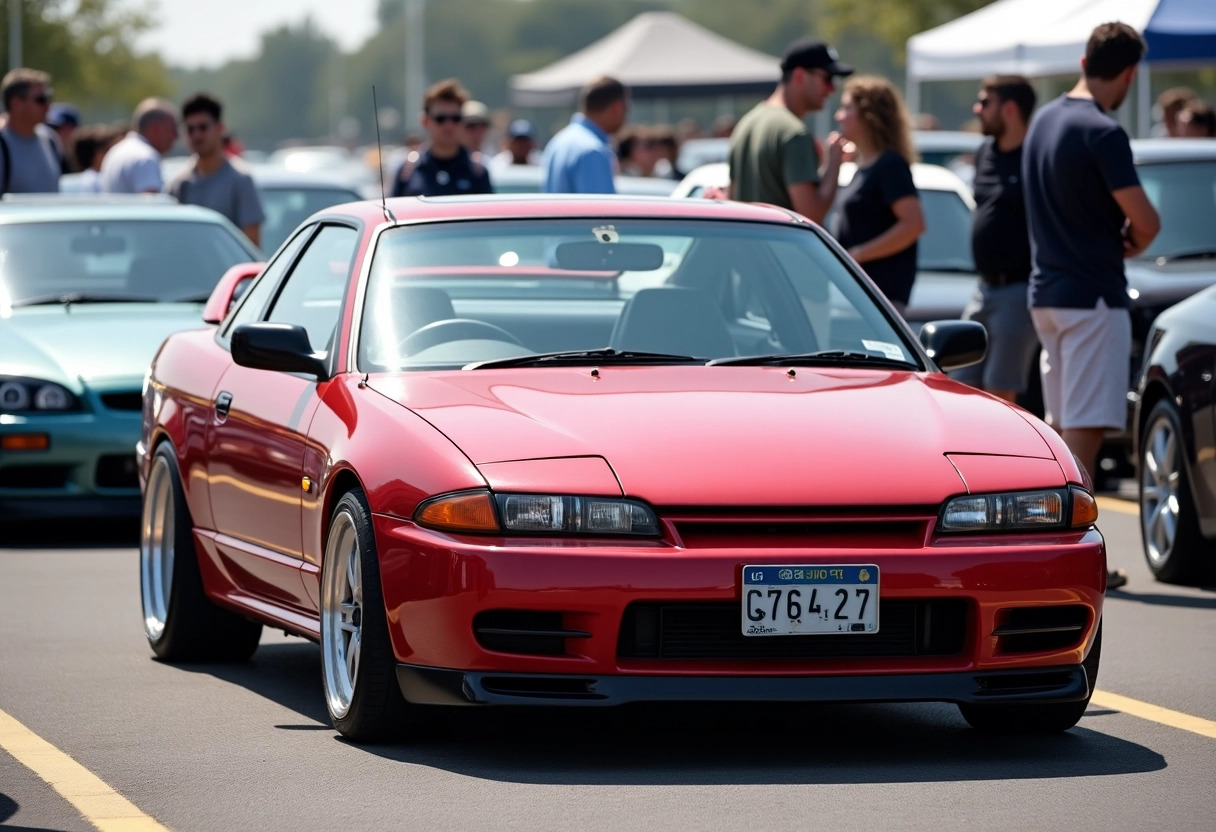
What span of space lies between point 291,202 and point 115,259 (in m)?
5.23

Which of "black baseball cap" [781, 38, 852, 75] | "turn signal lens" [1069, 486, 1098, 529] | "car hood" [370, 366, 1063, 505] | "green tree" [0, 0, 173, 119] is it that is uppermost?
"black baseball cap" [781, 38, 852, 75]

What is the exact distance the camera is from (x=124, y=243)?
12680 millimetres

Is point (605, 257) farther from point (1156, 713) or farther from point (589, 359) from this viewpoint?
point (1156, 713)

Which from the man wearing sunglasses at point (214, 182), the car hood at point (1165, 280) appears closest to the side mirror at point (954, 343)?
the car hood at point (1165, 280)

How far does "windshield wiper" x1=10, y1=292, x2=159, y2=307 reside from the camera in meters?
12.2

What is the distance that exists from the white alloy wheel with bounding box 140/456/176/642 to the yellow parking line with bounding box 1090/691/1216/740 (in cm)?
286

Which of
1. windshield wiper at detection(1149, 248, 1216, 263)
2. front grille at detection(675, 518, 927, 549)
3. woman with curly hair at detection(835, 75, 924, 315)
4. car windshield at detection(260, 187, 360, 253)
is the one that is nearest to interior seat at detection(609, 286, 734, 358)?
front grille at detection(675, 518, 927, 549)

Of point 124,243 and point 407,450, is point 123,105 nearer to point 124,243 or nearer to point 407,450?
point 124,243

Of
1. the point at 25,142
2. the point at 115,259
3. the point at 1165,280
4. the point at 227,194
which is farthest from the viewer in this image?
the point at 25,142

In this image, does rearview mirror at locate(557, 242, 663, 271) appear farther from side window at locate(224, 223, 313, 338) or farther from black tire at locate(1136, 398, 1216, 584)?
black tire at locate(1136, 398, 1216, 584)

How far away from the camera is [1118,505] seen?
12891 mm

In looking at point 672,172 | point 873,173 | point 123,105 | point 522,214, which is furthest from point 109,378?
point 123,105

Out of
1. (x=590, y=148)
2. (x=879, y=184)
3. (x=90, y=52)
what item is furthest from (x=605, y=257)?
(x=90, y=52)

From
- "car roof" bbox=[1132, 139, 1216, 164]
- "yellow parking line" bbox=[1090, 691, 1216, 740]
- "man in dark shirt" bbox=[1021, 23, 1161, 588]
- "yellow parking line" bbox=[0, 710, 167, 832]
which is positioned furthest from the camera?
"car roof" bbox=[1132, 139, 1216, 164]
